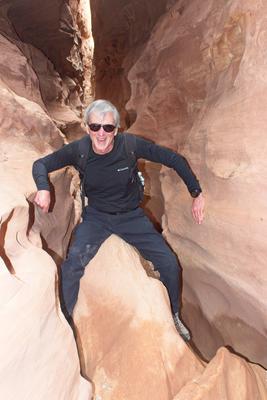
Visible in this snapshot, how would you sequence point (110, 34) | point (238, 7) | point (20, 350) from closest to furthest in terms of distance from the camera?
point (20, 350), point (238, 7), point (110, 34)

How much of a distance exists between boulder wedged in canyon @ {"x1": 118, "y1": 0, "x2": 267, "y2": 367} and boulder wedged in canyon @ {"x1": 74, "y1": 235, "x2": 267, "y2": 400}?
615 millimetres

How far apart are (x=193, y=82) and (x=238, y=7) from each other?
130 cm

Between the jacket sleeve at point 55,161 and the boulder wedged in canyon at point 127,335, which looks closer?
the boulder wedged in canyon at point 127,335

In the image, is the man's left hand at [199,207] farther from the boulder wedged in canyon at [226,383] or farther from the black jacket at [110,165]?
the boulder wedged in canyon at [226,383]

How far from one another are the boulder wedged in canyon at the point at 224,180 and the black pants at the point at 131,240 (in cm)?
41

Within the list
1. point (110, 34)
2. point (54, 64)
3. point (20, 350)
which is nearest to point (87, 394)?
point (20, 350)

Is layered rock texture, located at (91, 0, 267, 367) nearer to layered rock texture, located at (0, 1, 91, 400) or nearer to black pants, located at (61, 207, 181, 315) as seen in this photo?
black pants, located at (61, 207, 181, 315)

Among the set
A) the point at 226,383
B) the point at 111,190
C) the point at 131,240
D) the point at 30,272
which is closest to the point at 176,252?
the point at 131,240

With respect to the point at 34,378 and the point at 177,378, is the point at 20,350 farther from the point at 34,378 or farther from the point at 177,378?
the point at 177,378

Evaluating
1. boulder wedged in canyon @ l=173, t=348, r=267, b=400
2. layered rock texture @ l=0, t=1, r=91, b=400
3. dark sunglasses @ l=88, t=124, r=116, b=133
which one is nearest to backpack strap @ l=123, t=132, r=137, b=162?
dark sunglasses @ l=88, t=124, r=116, b=133

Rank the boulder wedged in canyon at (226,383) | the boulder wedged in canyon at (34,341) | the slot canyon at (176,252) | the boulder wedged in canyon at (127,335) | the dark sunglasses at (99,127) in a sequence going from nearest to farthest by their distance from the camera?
the boulder wedged in canyon at (34,341), the slot canyon at (176,252), the boulder wedged in canyon at (226,383), the boulder wedged in canyon at (127,335), the dark sunglasses at (99,127)

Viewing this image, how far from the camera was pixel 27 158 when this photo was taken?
12.4ft

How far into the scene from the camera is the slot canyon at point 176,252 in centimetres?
188

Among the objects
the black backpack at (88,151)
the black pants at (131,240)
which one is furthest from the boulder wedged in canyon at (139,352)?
the black backpack at (88,151)
